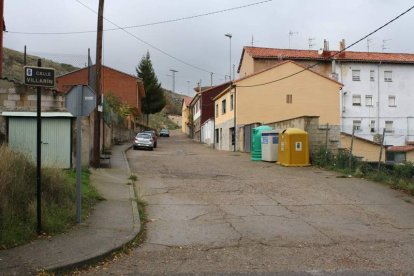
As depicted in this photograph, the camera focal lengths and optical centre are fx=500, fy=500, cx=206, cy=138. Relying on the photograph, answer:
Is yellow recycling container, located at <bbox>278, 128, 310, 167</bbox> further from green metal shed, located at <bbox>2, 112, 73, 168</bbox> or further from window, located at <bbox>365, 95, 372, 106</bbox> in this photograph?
window, located at <bbox>365, 95, 372, 106</bbox>

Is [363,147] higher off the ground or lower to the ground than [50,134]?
lower

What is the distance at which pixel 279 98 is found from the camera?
39562 millimetres

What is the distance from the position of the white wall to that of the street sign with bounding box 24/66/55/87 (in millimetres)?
48402

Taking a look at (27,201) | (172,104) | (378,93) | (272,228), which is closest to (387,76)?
(378,93)

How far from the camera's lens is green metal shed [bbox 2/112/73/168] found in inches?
680

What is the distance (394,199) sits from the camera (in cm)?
1365

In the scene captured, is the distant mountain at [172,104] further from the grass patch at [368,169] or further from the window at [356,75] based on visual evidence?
the grass patch at [368,169]

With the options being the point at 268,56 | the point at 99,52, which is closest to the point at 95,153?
the point at 99,52

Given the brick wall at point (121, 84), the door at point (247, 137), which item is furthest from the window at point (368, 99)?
the brick wall at point (121, 84)

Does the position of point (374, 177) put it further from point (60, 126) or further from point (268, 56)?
point (268, 56)

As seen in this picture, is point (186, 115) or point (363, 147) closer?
point (363, 147)

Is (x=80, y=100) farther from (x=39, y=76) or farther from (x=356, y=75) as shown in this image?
(x=356, y=75)

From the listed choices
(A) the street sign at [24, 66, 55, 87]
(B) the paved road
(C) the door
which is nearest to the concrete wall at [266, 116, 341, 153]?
(B) the paved road

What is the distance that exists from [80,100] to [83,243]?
110 inches
